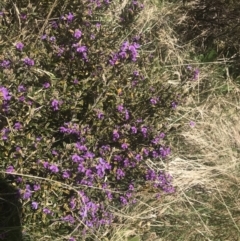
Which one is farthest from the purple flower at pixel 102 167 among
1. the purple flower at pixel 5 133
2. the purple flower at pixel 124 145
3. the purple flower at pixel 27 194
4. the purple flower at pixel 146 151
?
the purple flower at pixel 5 133

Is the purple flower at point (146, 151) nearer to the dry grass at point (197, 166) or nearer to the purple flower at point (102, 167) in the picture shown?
the purple flower at point (102, 167)

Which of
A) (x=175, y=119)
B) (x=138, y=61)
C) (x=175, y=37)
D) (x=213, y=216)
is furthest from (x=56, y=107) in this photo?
(x=175, y=37)

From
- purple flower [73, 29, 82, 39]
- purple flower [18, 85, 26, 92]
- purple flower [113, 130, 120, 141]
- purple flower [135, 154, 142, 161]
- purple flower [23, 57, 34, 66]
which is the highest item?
purple flower [73, 29, 82, 39]

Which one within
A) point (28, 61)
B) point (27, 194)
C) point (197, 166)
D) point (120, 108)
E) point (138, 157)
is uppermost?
point (28, 61)

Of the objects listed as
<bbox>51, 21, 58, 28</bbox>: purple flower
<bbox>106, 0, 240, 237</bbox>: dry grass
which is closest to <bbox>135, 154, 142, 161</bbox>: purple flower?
<bbox>106, 0, 240, 237</bbox>: dry grass

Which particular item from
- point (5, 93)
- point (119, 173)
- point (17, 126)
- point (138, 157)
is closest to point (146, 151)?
point (138, 157)

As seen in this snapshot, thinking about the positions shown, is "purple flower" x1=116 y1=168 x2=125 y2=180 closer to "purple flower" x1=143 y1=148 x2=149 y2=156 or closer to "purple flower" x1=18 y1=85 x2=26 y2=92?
"purple flower" x1=143 y1=148 x2=149 y2=156

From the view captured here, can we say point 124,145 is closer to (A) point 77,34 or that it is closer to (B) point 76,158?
(B) point 76,158

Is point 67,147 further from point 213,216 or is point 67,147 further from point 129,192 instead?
point 213,216
